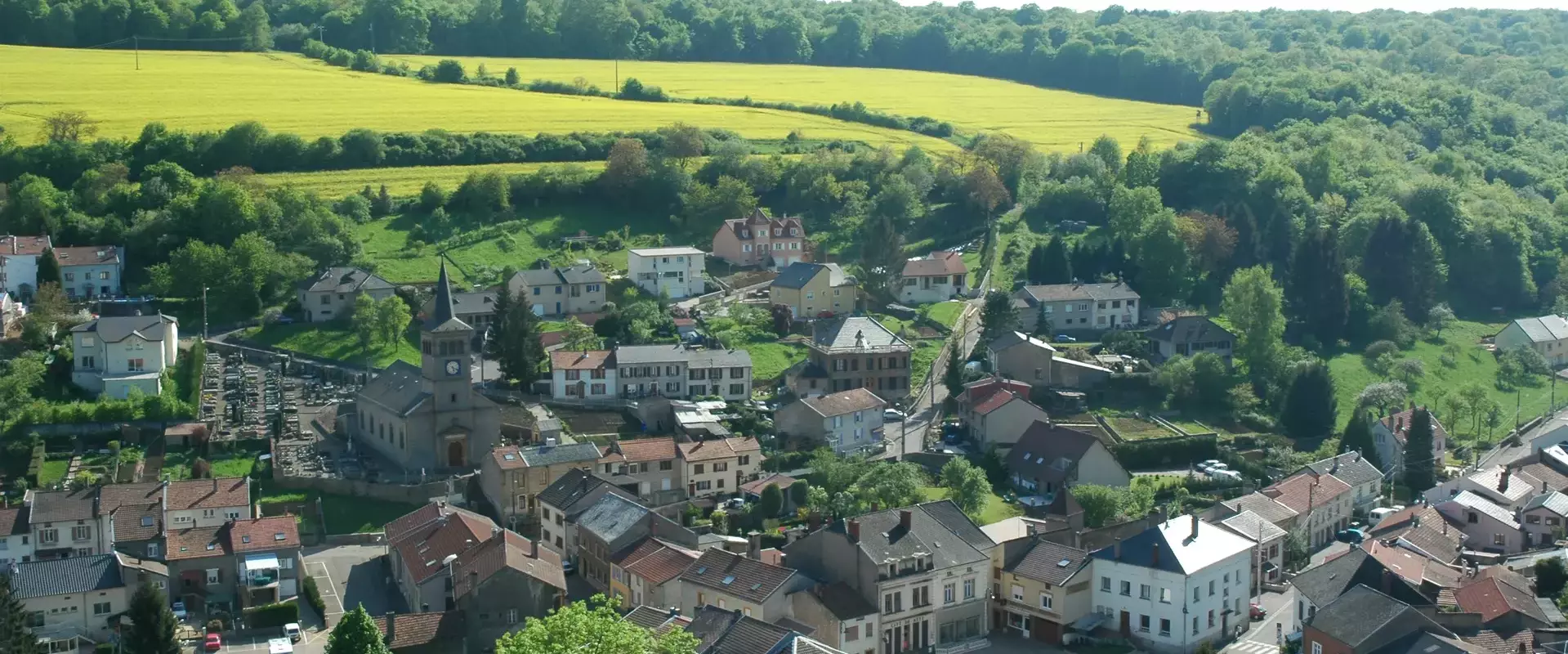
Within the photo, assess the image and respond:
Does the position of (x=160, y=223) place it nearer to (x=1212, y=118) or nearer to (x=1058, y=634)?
(x=1058, y=634)

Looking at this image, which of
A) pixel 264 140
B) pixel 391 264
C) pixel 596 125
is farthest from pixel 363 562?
pixel 596 125

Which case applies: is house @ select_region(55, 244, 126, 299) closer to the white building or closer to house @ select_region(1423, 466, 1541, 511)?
the white building

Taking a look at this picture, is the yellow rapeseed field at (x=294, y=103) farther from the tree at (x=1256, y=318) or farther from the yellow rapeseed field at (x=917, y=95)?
the tree at (x=1256, y=318)

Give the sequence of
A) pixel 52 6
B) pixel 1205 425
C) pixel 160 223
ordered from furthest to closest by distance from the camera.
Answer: pixel 52 6 < pixel 160 223 < pixel 1205 425

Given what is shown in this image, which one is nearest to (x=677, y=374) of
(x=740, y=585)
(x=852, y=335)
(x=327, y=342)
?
(x=852, y=335)

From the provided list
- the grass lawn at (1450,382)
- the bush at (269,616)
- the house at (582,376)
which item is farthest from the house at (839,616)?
the grass lawn at (1450,382)

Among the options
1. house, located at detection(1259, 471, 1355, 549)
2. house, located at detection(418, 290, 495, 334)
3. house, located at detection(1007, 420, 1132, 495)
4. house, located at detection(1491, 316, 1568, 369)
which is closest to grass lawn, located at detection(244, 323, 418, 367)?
house, located at detection(418, 290, 495, 334)
